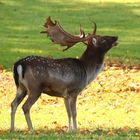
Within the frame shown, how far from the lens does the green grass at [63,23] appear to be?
3109cm

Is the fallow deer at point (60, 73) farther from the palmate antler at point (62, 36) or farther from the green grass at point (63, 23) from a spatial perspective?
the green grass at point (63, 23)

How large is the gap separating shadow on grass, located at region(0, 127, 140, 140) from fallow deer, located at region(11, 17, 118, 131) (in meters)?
0.58

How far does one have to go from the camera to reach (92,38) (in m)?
15.1

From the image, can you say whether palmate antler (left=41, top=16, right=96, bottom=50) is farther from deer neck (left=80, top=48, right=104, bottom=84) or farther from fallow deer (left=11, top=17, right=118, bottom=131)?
deer neck (left=80, top=48, right=104, bottom=84)

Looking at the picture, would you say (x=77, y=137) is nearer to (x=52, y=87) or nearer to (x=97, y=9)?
(x=52, y=87)

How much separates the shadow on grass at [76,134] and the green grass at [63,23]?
43.9ft

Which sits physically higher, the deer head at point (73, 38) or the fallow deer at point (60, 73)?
the deer head at point (73, 38)

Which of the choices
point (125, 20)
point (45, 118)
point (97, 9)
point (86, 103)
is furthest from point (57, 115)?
point (97, 9)

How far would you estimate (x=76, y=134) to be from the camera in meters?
13.0

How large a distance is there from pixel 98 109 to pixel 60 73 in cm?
552

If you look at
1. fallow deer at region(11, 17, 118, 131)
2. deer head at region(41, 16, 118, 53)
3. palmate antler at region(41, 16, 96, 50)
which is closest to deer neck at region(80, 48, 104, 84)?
fallow deer at region(11, 17, 118, 131)

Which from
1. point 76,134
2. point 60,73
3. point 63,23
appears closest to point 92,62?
point 60,73

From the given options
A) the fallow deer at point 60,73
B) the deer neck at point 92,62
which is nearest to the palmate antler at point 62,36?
the fallow deer at point 60,73

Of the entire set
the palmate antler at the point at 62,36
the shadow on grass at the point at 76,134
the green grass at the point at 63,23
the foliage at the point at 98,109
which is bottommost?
the foliage at the point at 98,109
